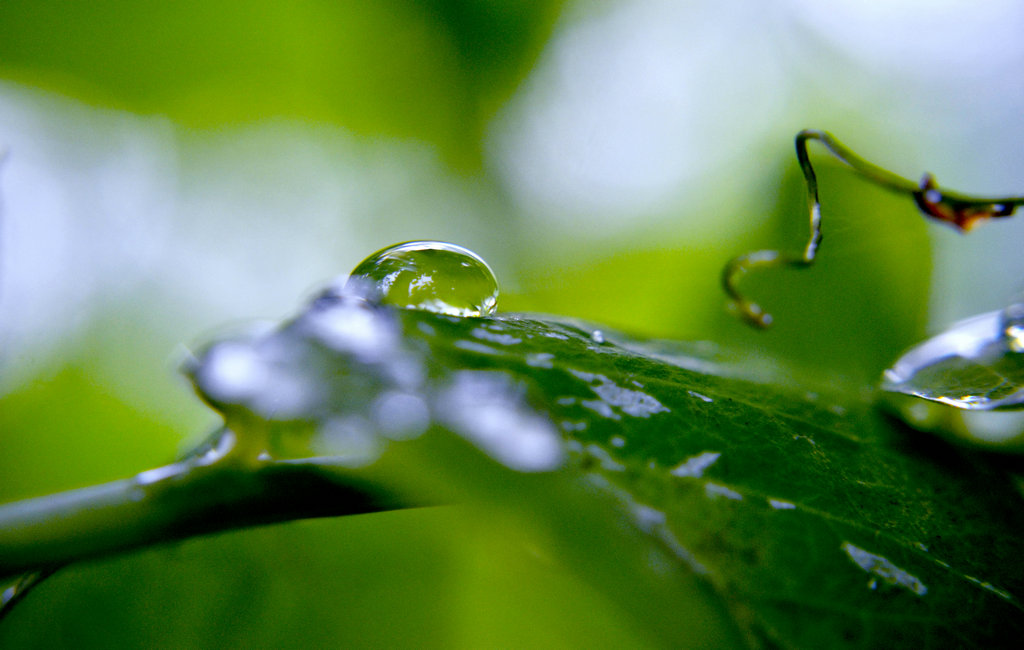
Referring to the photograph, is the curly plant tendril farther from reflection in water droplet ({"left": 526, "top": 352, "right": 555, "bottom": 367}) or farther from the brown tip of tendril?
reflection in water droplet ({"left": 526, "top": 352, "right": 555, "bottom": 367})

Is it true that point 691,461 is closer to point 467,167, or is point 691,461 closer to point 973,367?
point 973,367

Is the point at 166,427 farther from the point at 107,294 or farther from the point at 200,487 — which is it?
the point at 200,487

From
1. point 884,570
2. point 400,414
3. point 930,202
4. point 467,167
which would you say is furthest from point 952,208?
point 467,167

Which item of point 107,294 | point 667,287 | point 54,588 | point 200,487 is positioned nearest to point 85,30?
point 107,294

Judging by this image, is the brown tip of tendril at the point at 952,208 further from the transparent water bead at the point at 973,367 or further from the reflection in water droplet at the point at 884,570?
the reflection in water droplet at the point at 884,570

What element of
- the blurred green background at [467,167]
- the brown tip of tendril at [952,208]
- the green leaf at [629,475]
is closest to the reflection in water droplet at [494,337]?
the green leaf at [629,475]

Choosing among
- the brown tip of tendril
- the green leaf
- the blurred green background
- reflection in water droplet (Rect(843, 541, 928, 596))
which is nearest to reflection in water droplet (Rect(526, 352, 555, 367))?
the green leaf
